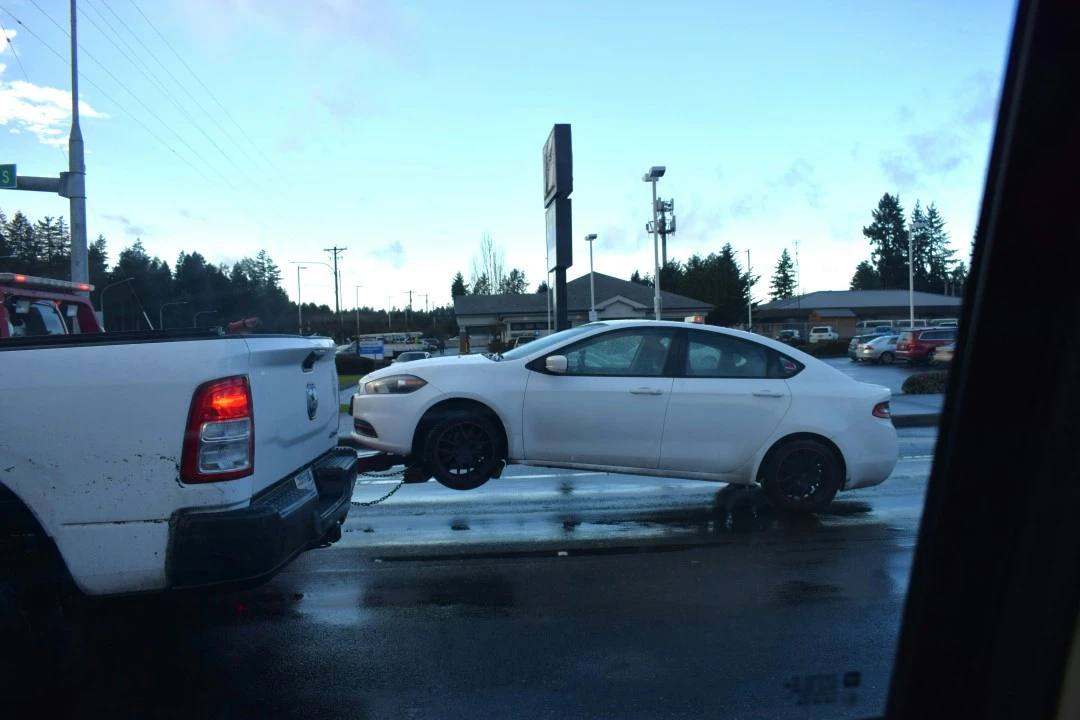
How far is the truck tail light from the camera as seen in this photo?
3516 millimetres

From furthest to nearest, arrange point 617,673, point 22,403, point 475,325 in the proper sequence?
point 475,325, point 617,673, point 22,403

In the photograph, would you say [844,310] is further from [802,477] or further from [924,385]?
A: [802,477]

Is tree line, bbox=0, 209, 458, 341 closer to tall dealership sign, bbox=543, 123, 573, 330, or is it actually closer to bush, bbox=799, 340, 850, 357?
tall dealership sign, bbox=543, 123, 573, 330

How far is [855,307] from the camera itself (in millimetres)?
45906

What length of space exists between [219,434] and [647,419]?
403 cm

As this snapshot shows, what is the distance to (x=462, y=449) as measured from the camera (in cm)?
A: 693

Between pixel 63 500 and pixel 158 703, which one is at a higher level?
pixel 63 500

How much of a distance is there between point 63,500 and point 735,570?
4.18 m

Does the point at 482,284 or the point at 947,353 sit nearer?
the point at 947,353

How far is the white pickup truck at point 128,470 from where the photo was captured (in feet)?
11.2

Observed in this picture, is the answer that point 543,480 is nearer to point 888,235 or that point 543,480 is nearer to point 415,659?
point 415,659

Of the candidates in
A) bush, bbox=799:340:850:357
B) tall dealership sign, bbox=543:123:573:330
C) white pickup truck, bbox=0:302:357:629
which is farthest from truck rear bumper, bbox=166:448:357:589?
bush, bbox=799:340:850:357

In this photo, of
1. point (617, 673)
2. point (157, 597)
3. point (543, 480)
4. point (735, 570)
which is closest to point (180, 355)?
point (157, 597)

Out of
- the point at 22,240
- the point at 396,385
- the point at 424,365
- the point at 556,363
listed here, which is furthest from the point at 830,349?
the point at 396,385
